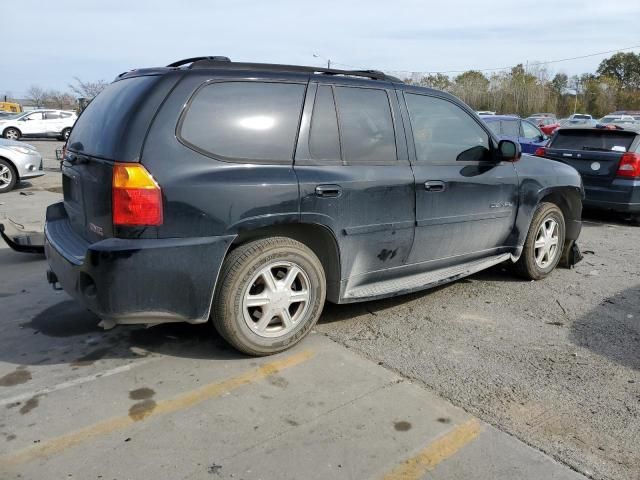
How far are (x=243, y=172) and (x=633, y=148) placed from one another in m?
7.25

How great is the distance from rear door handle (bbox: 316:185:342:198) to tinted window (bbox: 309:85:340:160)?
21 centimetres

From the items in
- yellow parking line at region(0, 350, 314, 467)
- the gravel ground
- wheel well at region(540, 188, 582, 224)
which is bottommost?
yellow parking line at region(0, 350, 314, 467)

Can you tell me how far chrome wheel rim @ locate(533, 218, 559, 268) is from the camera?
5311 millimetres

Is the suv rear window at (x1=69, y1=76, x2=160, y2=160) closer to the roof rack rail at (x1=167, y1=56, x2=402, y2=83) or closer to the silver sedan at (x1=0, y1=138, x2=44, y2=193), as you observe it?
the roof rack rail at (x1=167, y1=56, x2=402, y2=83)

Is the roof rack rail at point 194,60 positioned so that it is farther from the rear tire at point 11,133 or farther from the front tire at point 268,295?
the rear tire at point 11,133

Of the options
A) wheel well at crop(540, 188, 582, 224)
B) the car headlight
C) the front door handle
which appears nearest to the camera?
the front door handle

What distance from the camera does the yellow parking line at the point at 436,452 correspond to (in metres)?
2.45

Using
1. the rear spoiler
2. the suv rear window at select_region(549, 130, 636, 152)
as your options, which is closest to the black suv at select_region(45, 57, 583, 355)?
the rear spoiler

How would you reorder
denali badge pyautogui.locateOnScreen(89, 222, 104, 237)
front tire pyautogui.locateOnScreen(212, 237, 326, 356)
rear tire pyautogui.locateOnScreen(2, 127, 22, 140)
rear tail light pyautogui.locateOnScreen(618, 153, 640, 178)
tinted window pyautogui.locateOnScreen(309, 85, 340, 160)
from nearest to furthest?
denali badge pyautogui.locateOnScreen(89, 222, 104, 237)
front tire pyautogui.locateOnScreen(212, 237, 326, 356)
tinted window pyautogui.locateOnScreen(309, 85, 340, 160)
rear tail light pyautogui.locateOnScreen(618, 153, 640, 178)
rear tire pyautogui.locateOnScreen(2, 127, 22, 140)

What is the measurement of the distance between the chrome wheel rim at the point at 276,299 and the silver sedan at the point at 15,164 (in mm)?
9342

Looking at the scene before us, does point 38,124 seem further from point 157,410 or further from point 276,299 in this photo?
point 157,410

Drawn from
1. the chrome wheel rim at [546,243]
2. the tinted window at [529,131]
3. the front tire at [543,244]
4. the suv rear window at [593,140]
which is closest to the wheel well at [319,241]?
the front tire at [543,244]

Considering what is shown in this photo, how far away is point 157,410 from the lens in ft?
9.53

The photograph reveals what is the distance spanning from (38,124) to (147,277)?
88.6 ft
